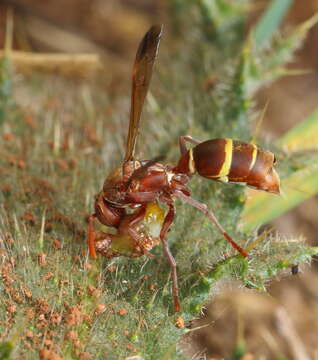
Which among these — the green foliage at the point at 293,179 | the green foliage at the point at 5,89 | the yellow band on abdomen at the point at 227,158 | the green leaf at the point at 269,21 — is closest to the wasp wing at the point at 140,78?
the yellow band on abdomen at the point at 227,158

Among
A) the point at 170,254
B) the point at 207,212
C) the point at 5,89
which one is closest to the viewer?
the point at 170,254

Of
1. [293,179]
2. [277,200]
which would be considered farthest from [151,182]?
[277,200]

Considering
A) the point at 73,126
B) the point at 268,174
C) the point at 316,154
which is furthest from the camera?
the point at 73,126

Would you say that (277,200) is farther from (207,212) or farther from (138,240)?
(138,240)

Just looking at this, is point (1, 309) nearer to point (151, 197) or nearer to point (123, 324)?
point (123, 324)

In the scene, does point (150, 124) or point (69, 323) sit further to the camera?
point (150, 124)

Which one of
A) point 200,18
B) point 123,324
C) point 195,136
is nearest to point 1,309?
point 123,324

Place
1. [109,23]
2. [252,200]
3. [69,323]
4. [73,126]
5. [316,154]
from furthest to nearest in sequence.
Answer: [109,23] → [73,126] → [252,200] → [316,154] → [69,323]
